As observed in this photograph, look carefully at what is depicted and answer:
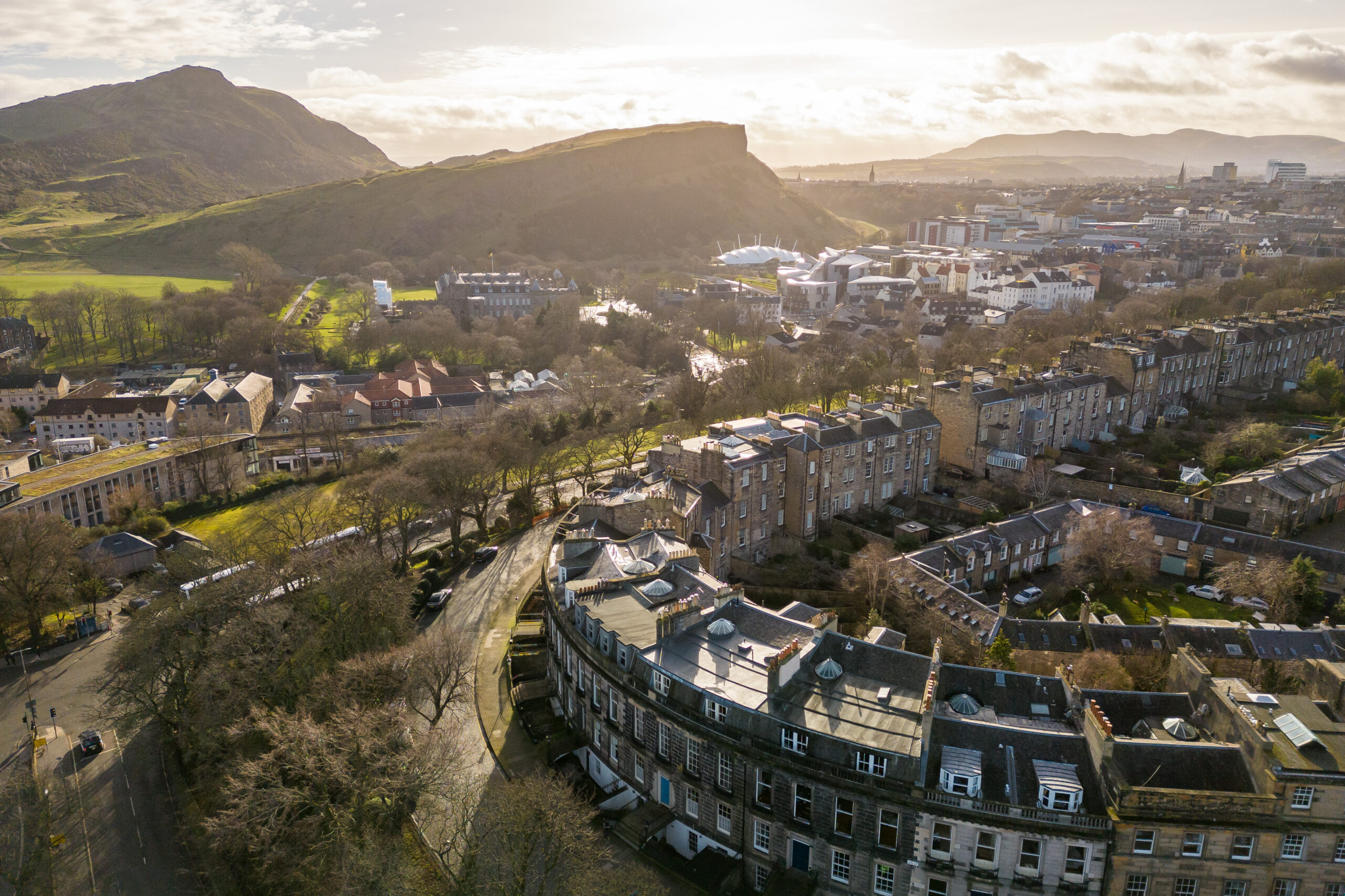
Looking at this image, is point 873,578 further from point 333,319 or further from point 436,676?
point 333,319

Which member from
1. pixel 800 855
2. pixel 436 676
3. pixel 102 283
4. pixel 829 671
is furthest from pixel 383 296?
pixel 800 855

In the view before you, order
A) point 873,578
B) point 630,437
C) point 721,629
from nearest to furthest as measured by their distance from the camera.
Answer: point 721,629 < point 873,578 < point 630,437

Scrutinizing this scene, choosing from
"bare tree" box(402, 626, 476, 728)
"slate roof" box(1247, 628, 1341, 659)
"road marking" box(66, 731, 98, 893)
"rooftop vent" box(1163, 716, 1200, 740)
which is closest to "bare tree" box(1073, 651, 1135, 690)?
"rooftop vent" box(1163, 716, 1200, 740)

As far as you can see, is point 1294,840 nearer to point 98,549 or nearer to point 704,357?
point 98,549

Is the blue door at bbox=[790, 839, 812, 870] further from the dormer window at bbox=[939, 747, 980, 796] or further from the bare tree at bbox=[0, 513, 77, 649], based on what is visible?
the bare tree at bbox=[0, 513, 77, 649]

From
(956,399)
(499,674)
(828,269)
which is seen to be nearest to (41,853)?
(499,674)

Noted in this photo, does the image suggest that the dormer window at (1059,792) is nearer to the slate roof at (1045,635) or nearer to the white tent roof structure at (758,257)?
the slate roof at (1045,635)
